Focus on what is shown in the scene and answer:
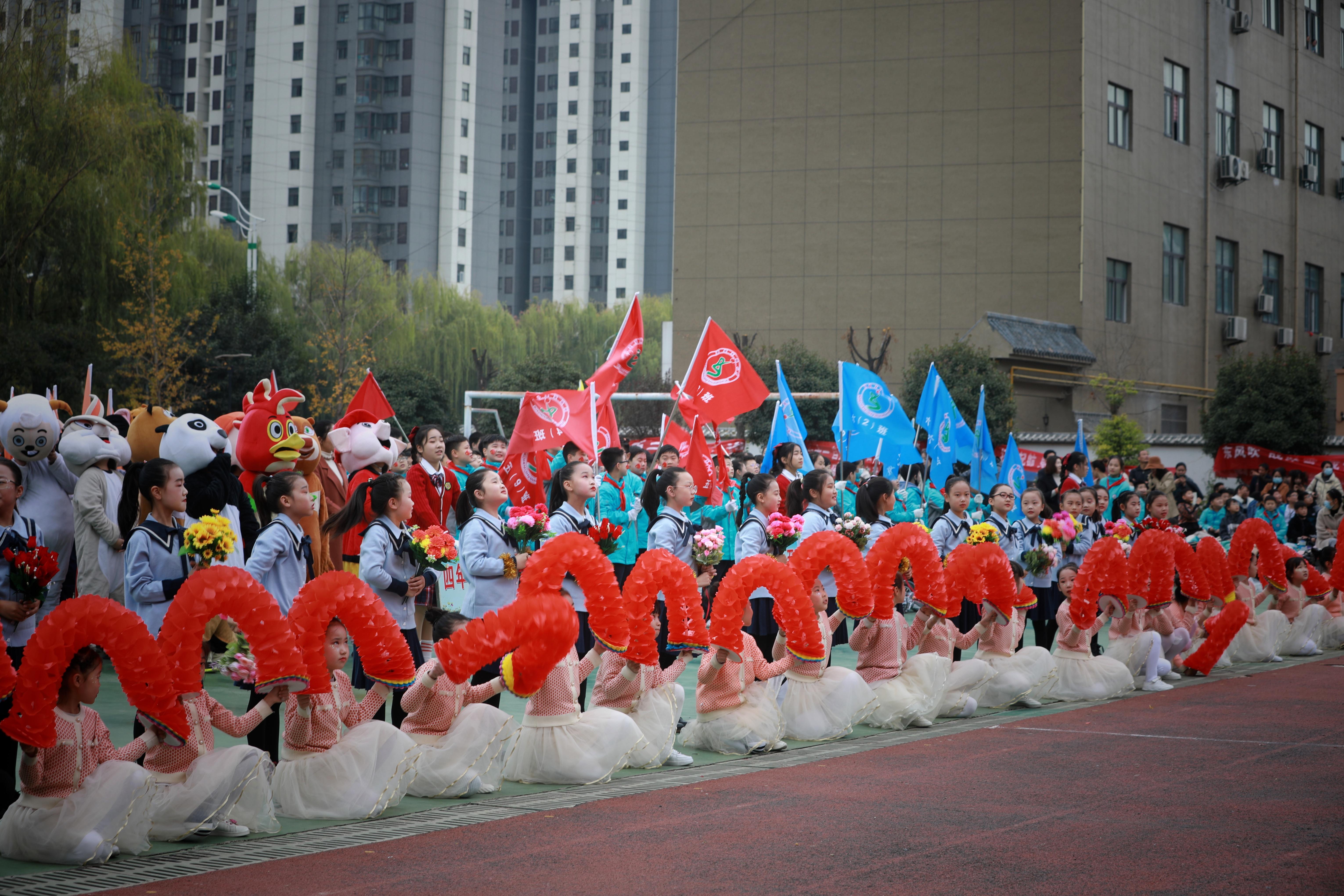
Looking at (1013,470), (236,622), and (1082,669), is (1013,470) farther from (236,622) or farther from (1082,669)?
(236,622)

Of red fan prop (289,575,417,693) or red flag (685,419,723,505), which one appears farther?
red flag (685,419,723,505)

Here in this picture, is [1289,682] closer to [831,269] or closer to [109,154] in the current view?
[109,154]

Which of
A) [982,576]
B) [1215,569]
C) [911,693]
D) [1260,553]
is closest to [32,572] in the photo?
[911,693]

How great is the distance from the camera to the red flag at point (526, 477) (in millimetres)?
14344

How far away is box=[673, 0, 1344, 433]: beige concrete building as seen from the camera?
121ft

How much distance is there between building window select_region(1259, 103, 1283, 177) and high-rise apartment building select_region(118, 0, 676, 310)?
4732 centimetres

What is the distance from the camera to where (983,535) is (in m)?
10.4

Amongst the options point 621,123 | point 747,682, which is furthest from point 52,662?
point 621,123

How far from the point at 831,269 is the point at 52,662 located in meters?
35.1

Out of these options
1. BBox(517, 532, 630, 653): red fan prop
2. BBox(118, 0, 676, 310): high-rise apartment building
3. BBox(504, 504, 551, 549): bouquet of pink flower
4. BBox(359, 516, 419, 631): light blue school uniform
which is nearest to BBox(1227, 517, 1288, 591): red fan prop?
BBox(504, 504, 551, 549): bouquet of pink flower

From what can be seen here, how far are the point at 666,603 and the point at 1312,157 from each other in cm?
4152

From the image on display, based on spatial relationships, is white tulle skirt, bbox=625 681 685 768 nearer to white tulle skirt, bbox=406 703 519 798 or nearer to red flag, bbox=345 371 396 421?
white tulle skirt, bbox=406 703 519 798

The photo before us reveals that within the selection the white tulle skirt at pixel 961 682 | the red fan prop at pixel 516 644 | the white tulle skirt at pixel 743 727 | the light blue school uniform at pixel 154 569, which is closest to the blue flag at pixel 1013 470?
the white tulle skirt at pixel 961 682

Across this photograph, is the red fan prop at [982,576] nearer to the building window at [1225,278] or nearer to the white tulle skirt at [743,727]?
the white tulle skirt at [743,727]
